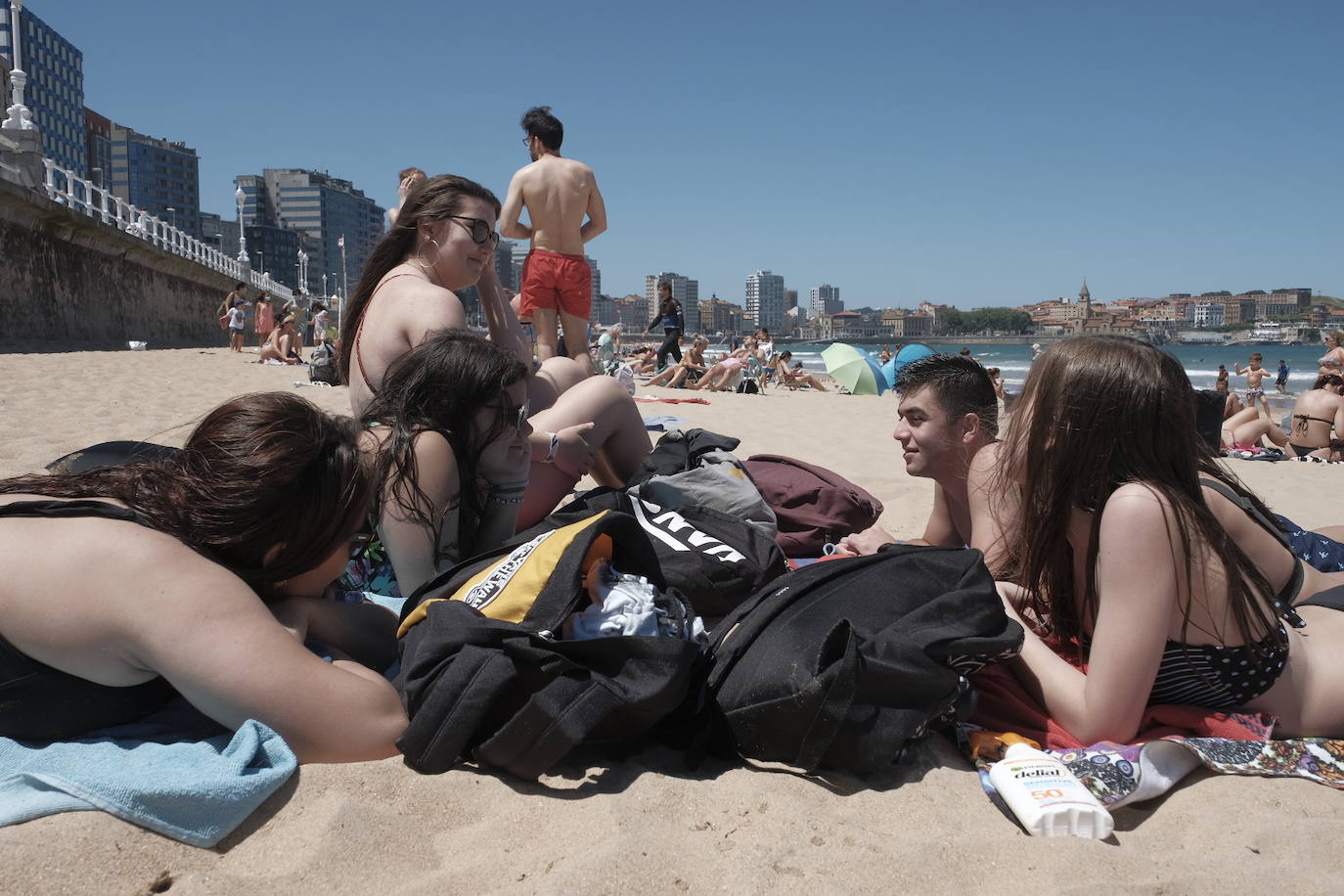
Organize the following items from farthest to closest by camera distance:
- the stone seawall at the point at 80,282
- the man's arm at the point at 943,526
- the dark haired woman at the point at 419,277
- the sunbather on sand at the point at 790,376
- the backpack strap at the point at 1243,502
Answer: the sunbather on sand at the point at 790,376
the stone seawall at the point at 80,282
the man's arm at the point at 943,526
the dark haired woman at the point at 419,277
the backpack strap at the point at 1243,502

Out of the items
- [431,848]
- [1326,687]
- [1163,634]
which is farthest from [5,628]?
[1326,687]

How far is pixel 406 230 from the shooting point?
308 centimetres

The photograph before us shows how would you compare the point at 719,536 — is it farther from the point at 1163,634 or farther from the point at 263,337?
the point at 263,337

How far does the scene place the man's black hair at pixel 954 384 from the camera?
2.75m

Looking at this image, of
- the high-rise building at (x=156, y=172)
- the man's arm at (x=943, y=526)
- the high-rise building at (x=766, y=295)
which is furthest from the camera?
the high-rise building at (x=766, y=295)

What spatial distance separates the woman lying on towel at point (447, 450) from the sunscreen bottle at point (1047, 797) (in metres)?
1.42

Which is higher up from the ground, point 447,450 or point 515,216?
point 515,216

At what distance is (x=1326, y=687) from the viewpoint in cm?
196

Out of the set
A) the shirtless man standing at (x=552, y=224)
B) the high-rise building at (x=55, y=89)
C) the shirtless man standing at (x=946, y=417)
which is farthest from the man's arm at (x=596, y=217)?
the high-rise building at (x=55, y=89)

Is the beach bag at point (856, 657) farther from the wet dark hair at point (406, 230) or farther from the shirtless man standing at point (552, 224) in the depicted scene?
the shirtless man standing at point (552, 224)

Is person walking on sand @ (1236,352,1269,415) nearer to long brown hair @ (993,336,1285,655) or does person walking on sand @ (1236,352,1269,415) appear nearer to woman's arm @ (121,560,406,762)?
long brown hair @ (993,336,1285,655)

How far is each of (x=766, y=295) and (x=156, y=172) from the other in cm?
11496

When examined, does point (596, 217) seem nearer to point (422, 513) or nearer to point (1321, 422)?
point (422, 513)

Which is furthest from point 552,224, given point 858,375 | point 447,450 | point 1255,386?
point 1255,386
